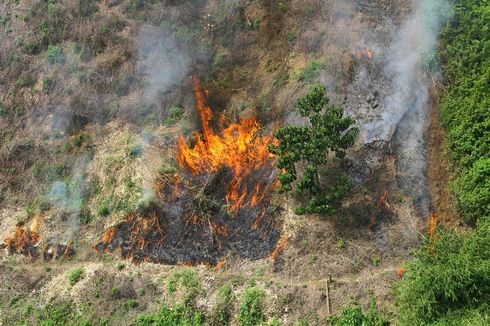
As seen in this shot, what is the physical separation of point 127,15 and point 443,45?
12.5 metres

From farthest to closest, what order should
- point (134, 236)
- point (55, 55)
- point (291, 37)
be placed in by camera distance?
point (55, 55) < point (291, 37) < point (134, 236)

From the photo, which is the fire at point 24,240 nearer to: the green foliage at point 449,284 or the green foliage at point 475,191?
the green foliage at point 449,284

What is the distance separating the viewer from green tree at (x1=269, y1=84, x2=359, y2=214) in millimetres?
17562

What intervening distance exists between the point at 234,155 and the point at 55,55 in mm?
9309

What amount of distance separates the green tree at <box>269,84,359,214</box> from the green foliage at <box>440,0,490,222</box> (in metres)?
3.22

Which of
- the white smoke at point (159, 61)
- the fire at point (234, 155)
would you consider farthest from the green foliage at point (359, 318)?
the white smoke at point (159, 61)

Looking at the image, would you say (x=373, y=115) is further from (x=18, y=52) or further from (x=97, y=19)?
(x=18, y=52)

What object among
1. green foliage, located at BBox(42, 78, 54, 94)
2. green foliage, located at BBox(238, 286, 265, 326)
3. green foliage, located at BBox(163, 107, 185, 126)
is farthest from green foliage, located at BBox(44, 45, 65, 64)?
green foliage, located at BBox(238, 286, 265, 326)

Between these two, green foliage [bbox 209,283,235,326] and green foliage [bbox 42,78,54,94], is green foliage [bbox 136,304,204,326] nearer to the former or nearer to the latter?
green foliage [bbox 209,283,235,326]

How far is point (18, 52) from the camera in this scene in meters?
24.5

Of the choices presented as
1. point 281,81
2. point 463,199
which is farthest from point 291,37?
point 463,199

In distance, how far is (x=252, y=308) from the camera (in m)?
17.3

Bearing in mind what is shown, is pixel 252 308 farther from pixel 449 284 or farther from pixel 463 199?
pixel 463 199

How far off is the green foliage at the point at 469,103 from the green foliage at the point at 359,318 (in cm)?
391
